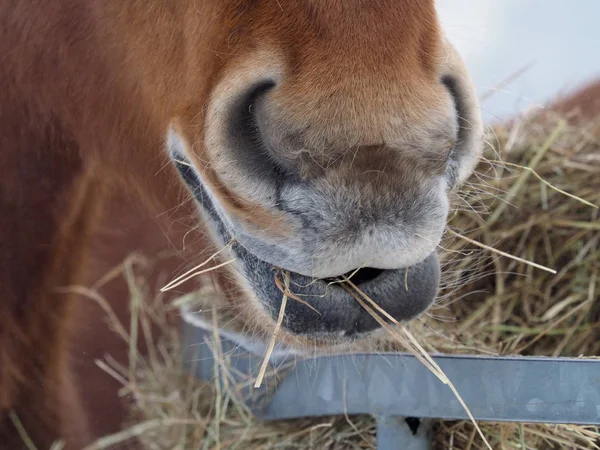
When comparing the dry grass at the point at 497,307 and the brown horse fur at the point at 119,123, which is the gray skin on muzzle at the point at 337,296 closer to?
the brown horse fur at the point at 119,123

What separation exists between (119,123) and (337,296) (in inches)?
32.1

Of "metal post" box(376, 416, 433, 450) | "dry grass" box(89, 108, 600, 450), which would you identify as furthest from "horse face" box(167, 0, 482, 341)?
"dry grass" box(89, 108, 600, 450)

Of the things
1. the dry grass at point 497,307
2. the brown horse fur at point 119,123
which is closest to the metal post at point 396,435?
the dry grass at point 497,307


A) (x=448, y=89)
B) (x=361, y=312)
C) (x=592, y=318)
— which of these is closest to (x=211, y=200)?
(x=361, y=312)

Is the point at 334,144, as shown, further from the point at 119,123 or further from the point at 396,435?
the point at 119,123

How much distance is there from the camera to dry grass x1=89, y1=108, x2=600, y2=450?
1502 mm

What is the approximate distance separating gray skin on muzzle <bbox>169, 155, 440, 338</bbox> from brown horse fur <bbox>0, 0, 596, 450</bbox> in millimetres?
112

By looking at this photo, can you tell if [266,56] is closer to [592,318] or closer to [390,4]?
[390,4]

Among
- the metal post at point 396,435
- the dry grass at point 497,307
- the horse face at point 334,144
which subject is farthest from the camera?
the dry grass at point 497,307

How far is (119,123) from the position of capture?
1.52 meters

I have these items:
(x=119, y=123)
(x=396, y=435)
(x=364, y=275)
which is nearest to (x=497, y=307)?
(x=396, y=435)

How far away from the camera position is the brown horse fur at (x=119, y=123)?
0.86 metres

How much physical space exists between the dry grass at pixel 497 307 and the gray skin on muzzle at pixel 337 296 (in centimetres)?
42

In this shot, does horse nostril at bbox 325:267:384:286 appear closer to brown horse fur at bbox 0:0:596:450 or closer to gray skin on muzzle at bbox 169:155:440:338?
gray skin on muzzle at bbox 169:155:440:338
